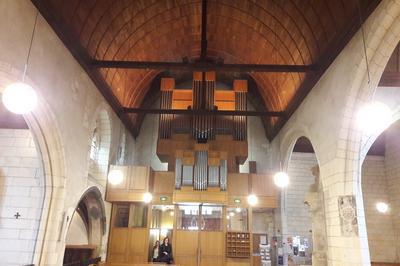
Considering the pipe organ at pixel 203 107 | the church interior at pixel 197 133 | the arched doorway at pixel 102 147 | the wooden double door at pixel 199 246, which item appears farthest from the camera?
the pipe organ at pixel 203 107

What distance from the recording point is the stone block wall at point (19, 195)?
6695 millimetres

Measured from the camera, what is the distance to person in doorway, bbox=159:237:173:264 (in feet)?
32.0

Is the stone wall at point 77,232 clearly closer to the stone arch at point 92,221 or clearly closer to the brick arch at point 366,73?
the stone arch at point 92,221

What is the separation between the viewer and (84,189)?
26.9 ft

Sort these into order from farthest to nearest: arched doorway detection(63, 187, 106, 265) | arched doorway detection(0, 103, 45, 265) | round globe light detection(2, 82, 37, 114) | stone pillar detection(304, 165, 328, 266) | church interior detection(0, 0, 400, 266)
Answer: arched doorway detection(63, 187, 106, 265) → stone pillar detection(304, 165, 328, 266) → arched doorway detection(0, 103, 45, 265) → church interior detection(0, 0, 400, 266) → round globe light detection(2, 82, 37, 114)

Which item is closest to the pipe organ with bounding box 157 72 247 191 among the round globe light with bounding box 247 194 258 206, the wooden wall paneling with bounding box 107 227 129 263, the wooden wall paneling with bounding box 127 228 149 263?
the round globe light with bounding box 247 194 258 206

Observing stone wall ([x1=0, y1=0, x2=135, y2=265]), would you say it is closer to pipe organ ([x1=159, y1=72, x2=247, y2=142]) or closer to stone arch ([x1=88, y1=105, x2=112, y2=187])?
stone arch ([x1=88, y1=105, x2=112, y2=187])

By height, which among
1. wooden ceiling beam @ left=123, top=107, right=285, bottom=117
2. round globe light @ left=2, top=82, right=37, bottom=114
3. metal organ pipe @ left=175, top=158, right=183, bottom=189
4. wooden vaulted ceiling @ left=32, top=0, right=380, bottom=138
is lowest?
round globe light @ left=2, top=82, right=37, bottom=114

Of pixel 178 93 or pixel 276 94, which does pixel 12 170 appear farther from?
pixel 276 94

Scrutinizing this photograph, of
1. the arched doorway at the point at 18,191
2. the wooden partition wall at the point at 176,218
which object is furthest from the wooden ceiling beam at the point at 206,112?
the arched doorway at the point at 18,191

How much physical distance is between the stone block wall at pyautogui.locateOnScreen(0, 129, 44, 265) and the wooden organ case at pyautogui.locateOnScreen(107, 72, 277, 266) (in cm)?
310

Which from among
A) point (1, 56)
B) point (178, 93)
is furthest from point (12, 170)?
point (178, 93)

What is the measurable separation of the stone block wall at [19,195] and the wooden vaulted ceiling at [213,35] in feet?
8.39

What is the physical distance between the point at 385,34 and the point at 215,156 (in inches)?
256
